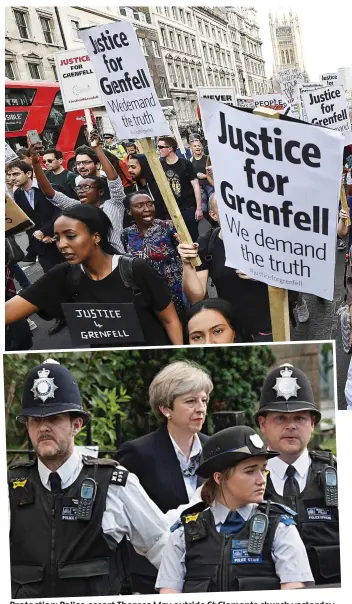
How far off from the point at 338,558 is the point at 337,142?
6.66 feet

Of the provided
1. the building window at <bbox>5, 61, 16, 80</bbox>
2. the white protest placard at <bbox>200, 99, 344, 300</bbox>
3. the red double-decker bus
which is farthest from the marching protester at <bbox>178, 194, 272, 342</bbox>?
the red double-decker bus

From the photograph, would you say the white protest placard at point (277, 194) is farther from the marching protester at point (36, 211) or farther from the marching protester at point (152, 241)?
the marching protester at point (36, 211)

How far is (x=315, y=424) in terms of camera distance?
4.19m

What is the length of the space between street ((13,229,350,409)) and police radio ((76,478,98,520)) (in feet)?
7.11

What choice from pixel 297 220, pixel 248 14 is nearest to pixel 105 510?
pixel 297 220

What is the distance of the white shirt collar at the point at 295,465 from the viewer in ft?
13.4

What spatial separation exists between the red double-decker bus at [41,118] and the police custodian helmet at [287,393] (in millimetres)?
9683

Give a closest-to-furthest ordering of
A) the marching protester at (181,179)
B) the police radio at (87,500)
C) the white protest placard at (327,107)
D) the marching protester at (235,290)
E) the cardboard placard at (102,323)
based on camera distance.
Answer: the police radio at (87,500)
the cardboard placard at (102,323)
the marching protester at (235,290)
the marching protester at (181,179)
the white protest placard at (327,107)

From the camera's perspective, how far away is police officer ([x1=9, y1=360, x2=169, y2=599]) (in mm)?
3900

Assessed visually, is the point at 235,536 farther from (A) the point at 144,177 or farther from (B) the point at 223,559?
(A) the point at 144,177

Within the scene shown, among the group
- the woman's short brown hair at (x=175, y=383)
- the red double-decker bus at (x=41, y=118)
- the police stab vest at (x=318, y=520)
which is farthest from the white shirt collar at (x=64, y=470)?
the red double-decker bus at (x=41, y=118)

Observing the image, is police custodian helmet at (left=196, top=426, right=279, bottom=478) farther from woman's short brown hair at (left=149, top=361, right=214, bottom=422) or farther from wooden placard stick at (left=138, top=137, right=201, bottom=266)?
wooden placard stick at (left=138, top=137, right=201, bottom=266)

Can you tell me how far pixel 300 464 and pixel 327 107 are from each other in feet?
19.6

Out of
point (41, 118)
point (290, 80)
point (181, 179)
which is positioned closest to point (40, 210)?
point (181, 179)
